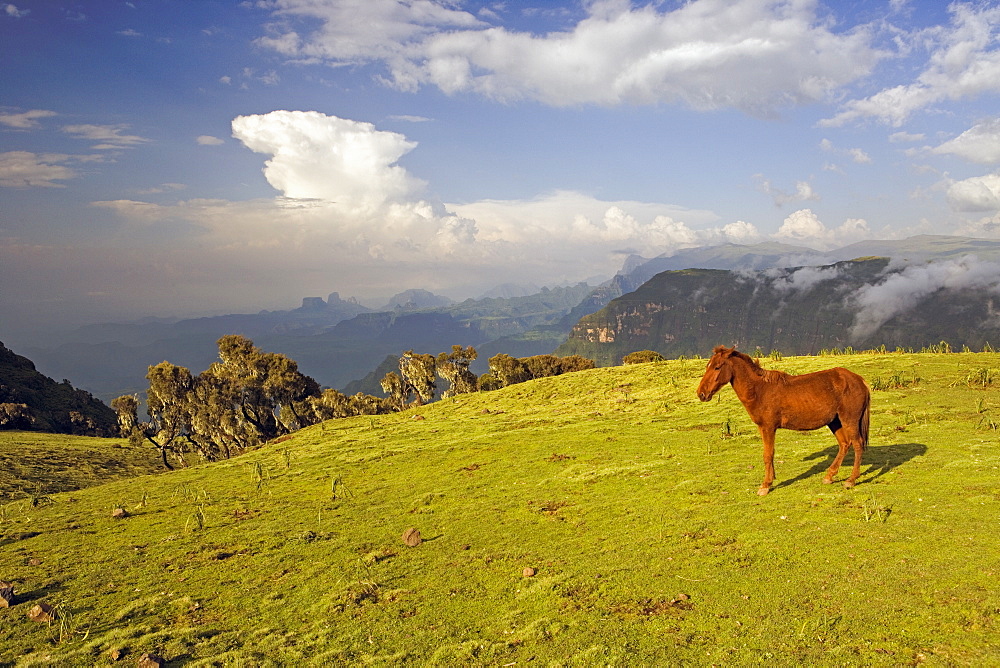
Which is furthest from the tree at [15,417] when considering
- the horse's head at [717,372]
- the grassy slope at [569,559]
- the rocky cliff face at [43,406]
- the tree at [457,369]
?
the horse's head at [717,372]

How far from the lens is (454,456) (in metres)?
27.3

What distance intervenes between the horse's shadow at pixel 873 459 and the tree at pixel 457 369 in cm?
6750

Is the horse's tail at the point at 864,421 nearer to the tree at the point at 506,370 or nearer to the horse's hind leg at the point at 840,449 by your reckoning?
the horse's hind leg at the point at 840,449

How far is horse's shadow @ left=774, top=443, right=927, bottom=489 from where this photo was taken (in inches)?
605

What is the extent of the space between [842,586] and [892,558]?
174cm

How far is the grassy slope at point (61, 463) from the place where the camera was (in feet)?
118

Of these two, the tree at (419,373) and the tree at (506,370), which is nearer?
the tree at (419,373)

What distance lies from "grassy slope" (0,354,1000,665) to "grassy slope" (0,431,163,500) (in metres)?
13.5

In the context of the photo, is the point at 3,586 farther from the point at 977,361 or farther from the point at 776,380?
the point at 977,361

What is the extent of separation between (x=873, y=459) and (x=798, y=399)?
16.1ft

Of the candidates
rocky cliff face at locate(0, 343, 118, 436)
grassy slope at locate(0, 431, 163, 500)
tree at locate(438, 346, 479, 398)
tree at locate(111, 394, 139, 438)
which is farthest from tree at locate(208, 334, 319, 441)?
rocky cliff face at locate(0, 343, 118, 436)

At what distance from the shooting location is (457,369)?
8481 cm

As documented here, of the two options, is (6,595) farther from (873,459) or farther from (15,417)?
(15,417)

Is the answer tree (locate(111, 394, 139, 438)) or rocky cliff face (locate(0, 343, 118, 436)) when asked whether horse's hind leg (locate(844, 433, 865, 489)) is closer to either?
tree (locate(111, 394, 139, 438))
